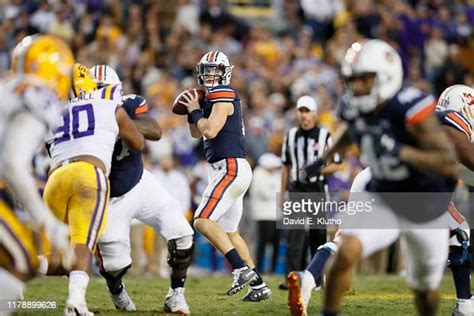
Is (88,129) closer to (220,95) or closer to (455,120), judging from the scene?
(220,95)

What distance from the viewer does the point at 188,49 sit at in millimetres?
15469

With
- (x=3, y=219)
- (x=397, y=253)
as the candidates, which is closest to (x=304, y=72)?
(x=397, y=253)

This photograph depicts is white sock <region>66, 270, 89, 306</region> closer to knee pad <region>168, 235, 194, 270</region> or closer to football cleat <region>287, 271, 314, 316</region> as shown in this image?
knee pad <region>168, 235, 194, 270</region>

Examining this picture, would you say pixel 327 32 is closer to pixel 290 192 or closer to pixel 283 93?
pixel 283 93

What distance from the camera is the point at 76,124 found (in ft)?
20.2

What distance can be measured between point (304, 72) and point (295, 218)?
6.25 m

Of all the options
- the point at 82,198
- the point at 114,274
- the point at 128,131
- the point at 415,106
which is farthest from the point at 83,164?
the point at 415,106

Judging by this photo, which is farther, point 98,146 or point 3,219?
point 98,146

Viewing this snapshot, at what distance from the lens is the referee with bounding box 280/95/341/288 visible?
979cm

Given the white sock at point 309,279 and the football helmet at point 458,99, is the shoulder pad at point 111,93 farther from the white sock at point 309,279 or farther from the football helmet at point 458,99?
the football helmet at point 458,99

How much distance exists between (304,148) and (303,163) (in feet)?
0.60

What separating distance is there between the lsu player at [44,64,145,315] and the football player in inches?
64.4

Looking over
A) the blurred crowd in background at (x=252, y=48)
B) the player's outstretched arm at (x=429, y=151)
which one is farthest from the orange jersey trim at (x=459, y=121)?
the blurred crowd in background at (x=252, y=48)

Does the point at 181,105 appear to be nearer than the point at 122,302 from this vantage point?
No
